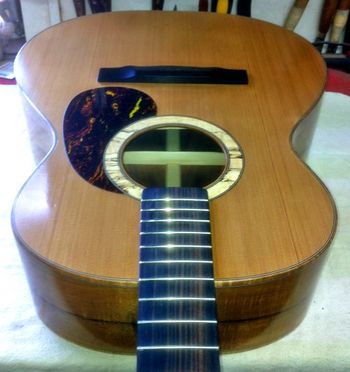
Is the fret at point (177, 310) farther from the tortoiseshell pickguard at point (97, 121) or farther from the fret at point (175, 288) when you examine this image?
the tortoiseshell pickguard at point (97, 121)

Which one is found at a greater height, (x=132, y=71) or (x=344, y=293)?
(x=132, y=71)

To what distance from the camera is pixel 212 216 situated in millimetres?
561

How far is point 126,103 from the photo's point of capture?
748 millimetres

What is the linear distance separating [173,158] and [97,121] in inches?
5.3

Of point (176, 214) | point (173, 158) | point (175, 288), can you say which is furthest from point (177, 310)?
point (173, 158)

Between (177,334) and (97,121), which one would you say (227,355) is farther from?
(97,121)

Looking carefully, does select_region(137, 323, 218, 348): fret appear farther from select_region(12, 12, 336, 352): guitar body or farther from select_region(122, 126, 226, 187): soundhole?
select_region(122, 126, 226, 187): soundhole

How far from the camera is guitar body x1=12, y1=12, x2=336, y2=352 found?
51 centimetres

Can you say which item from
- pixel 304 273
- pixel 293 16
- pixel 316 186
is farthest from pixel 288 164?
pixel 293 16

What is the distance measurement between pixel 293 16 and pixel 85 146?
3.14 feet

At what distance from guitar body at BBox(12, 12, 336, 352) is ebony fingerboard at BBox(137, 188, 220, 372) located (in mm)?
17

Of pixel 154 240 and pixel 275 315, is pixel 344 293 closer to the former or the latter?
pixel 275 315

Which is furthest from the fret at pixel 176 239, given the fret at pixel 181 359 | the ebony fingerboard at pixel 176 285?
the fret at pixel 181 359

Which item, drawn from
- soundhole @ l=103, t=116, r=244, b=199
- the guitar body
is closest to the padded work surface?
the guitar body
